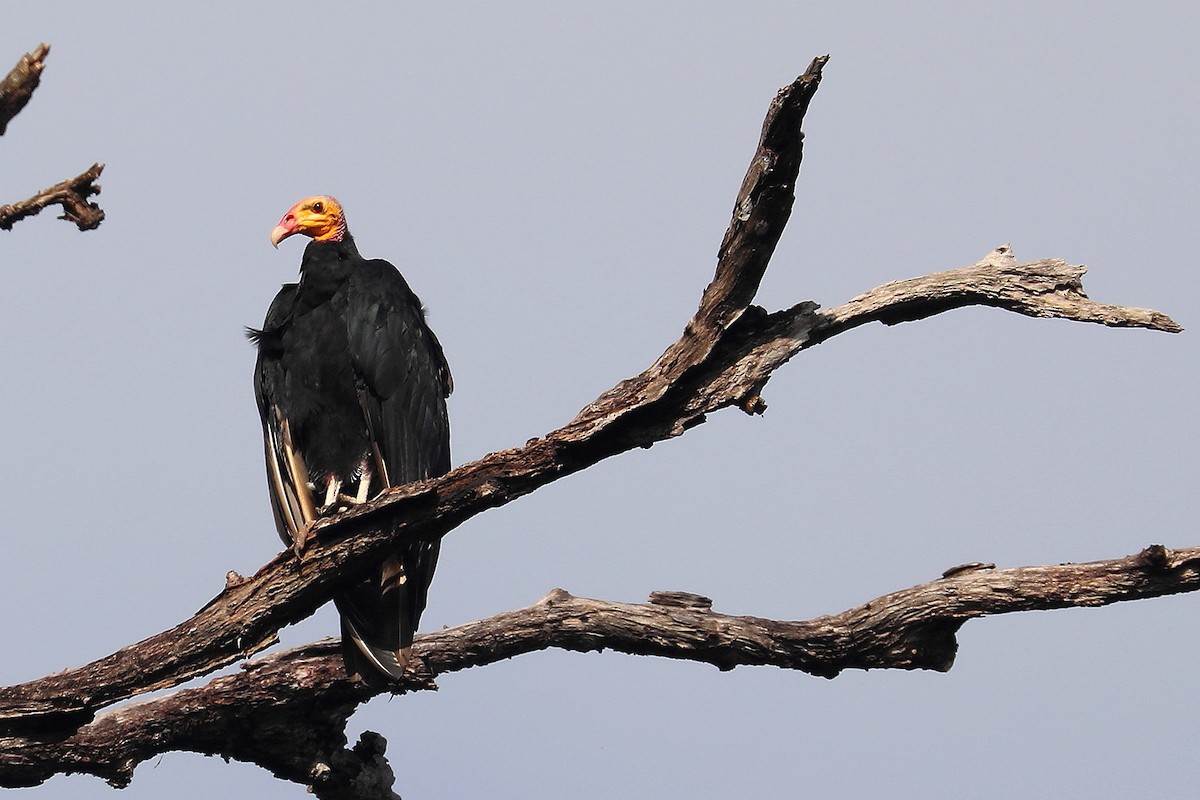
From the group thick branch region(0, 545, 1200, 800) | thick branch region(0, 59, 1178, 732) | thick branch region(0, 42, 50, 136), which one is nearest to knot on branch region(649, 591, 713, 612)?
thick branch region(0, 545, 1200, 800)

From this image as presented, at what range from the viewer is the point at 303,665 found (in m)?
3.94

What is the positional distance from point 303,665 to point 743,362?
68.5 inches

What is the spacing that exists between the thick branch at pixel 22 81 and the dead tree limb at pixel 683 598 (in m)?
1.39

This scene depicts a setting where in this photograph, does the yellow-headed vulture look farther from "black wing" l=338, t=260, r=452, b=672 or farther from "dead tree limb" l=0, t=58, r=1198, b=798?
"dead tree limb" l=0, t=58, r=1198, b=798

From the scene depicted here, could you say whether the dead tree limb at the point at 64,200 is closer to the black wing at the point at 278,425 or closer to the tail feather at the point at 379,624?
the black wing at the point at 278,425

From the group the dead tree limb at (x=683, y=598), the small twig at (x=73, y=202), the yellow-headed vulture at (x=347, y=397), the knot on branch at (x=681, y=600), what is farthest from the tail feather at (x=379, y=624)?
the small twig at (x=73, y=202)

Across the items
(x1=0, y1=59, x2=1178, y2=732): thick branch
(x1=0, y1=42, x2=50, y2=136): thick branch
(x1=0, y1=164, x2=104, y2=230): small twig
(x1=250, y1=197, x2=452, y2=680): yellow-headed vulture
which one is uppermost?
(x1=0, y1=42, x2=50, y2=136): thick branch

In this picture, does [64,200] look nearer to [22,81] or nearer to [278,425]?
[22,81]

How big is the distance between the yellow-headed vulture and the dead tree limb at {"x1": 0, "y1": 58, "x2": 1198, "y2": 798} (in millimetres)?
712

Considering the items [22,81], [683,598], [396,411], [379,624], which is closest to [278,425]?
[396,411]

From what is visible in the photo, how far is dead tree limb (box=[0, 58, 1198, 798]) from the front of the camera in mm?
3092

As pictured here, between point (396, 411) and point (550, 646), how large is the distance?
98cm

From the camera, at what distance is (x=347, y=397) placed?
4.31 m

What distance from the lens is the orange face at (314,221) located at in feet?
17.3
